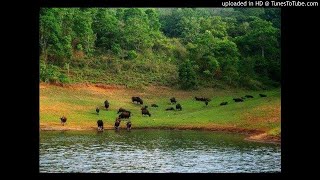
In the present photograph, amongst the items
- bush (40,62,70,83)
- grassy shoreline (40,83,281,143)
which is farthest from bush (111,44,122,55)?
bush (40,62,70,83)

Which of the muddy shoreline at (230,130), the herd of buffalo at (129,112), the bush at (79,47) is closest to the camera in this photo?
the muddy shoreline at (230,130)

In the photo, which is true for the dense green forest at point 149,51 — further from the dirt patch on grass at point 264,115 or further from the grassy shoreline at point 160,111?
the dirt patch on grass at point 264,115

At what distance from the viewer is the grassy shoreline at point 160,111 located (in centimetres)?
2823

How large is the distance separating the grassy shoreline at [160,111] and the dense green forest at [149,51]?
78.6 inches

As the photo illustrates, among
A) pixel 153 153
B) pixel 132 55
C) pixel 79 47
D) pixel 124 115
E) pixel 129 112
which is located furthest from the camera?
pixel 132 55

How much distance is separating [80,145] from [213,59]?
25660 millimetres

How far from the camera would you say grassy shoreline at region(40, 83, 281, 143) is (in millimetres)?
28234

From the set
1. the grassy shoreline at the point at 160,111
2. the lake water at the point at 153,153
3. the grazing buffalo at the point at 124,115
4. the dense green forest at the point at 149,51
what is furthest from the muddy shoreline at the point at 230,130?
the dense green forest at the point at 149,51

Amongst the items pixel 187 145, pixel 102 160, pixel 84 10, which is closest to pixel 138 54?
pixel 84 10

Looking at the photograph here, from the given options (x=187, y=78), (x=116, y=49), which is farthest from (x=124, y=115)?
(x=116, y=49)

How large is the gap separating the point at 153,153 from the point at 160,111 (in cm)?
1414

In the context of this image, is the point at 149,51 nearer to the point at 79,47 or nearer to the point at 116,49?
the point at 116,49

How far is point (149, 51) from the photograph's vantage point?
4988 cm
